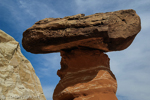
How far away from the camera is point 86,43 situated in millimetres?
3934

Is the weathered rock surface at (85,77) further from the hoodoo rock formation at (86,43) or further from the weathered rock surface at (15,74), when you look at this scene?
the weathered rock surface at (15,74)

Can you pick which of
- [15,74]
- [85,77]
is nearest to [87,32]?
[85,77]

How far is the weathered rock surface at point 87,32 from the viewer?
143 inches

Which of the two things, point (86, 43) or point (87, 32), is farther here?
point (86, 43)

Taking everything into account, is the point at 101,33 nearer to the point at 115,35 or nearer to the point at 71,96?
the point at 115,35

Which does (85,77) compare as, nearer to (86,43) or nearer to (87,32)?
(86,43)

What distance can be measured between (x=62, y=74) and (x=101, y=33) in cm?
177

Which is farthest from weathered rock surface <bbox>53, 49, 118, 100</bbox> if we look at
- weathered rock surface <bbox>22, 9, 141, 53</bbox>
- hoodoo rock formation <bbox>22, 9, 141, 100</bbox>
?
weathered rock surface <bbox>22, 9, 141, 53</bbox>

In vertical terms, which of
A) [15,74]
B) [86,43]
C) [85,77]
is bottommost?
[85,77]

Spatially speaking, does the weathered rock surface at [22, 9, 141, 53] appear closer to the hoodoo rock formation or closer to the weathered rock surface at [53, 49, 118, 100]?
the hoodoo rock formation

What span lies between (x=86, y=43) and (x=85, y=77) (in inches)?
35.6

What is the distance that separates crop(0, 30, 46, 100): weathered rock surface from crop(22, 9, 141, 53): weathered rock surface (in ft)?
8.53

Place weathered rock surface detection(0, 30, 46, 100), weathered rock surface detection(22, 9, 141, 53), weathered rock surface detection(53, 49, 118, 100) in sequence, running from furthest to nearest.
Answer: weathered rock surface detection(0, 30, 46, 100) → weathered rock surface detection(22, 9, 141, 53) → weathered rock surface detection(53, 49, 118, 100)

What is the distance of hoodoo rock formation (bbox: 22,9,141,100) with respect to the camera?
3.58 meters
